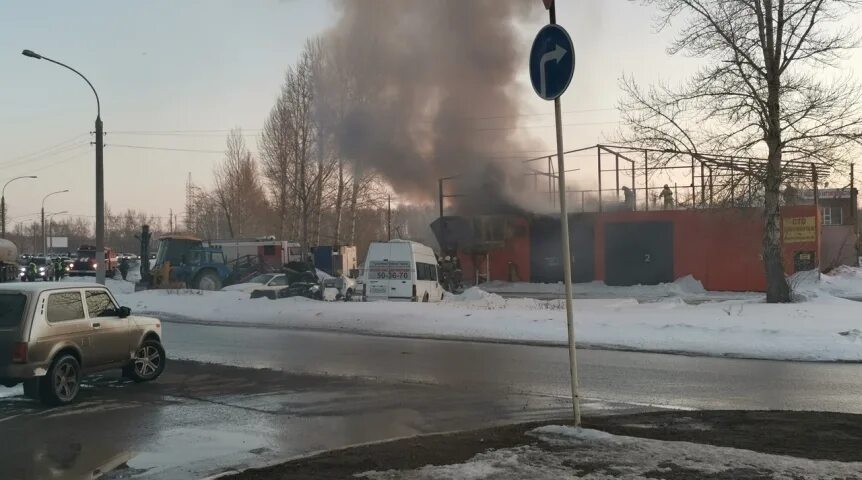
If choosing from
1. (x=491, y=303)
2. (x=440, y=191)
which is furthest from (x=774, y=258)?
(x=440, y=191)

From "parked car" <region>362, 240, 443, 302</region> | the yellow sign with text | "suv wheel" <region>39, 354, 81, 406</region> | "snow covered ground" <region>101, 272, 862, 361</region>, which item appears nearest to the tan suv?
"suv wheel" <region>39, 354, 81, 406</region>

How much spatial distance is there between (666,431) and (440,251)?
87.8 feet

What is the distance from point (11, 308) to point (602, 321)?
37.4 ft

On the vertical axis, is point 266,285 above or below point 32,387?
above

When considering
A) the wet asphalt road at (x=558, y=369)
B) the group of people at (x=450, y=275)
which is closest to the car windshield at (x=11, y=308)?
the wet asphalt road at (x=558, y=369)

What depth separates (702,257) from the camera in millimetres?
29656

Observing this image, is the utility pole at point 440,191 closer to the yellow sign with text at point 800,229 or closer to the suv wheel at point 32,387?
the yellow sign with text at point 800,229

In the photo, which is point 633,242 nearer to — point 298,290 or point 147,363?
point 298,290

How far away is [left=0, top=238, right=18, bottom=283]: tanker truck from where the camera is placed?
95.4 ft

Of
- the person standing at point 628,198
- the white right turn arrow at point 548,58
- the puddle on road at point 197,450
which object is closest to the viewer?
the puddle on road at point 197,450

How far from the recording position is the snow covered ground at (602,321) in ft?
40.5

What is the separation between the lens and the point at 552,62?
18.7 ft

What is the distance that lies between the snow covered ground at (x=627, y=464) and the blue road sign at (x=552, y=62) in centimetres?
283

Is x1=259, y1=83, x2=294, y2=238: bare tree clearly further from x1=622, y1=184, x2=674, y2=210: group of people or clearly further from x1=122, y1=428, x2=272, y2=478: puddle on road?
x1=122, y1=428, x2=272, y2=478: puddle on road
